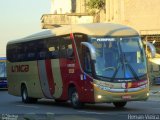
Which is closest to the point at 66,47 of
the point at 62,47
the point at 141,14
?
the point at 62,47

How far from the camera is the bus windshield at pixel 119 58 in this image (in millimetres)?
22031

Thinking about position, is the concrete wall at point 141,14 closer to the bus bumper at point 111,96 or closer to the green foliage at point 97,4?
the green foliage at point 97,4

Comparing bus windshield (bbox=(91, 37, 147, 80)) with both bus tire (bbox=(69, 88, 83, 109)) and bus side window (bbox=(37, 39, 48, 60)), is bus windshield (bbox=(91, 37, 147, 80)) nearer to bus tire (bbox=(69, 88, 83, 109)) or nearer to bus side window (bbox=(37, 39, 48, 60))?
bus tire (bbox=(69, 88, 83, 109))

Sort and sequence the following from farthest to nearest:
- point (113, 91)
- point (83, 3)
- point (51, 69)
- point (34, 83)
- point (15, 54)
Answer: point (83, 3) < point (15, 54) < point (34, 83) < point (51, 69) < point (113, 91)

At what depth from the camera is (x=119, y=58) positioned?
22.3 m

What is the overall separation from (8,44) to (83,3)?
37896mm

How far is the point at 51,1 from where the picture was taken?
10456 cm

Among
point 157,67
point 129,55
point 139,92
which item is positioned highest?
point 129,55

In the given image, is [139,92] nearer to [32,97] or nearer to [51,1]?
[32,97]

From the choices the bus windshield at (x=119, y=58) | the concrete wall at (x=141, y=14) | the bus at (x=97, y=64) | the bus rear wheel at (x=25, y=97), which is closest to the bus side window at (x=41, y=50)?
the bus at (x=97, y=64)

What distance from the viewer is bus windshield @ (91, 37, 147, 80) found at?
72.3ft

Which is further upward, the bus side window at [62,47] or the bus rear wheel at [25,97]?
the bus side window at [62,47]

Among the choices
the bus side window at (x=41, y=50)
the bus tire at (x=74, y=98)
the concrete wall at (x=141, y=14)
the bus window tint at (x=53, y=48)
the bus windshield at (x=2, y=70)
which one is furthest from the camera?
the concrete wall at (x=141, y=14)

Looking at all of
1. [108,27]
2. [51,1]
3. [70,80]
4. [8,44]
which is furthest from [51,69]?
[51,1]
